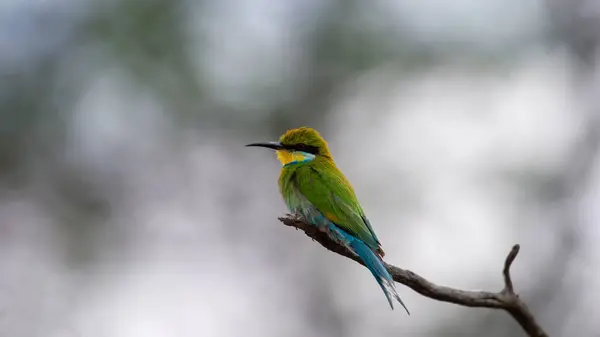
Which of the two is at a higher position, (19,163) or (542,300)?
(19,163)

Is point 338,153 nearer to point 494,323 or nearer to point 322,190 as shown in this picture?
point 494,323

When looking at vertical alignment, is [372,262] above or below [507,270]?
below

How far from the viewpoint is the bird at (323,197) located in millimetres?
3277

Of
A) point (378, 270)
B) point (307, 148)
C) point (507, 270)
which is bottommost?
point (378, 270)

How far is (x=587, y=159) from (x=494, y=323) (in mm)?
1783

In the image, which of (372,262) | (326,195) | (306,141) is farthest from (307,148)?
(372,262)

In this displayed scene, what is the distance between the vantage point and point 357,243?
130 inches

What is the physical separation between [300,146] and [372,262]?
4.39 feet

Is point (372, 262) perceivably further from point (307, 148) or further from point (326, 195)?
point (307, 148)

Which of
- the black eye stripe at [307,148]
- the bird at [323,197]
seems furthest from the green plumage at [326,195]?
the black eye stripe at [307,148]

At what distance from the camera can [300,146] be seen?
4227 mm

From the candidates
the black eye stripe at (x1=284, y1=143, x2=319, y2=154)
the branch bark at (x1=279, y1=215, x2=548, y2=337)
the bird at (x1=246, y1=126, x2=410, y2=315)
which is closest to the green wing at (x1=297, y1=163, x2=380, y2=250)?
the bird at (x1=246, y1=126, x2=410, y2=315)

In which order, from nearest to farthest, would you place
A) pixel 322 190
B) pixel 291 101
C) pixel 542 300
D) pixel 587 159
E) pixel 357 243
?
pixel 357 243
pixel 322 190
pixel 542 300
pixel 587 159
pixel 291 101

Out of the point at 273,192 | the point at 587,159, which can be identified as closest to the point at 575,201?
the point at 587,159
